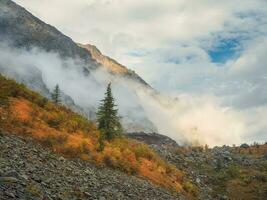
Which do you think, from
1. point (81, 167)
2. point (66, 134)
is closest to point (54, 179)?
point (81, 167)

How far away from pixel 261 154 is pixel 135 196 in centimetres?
4446

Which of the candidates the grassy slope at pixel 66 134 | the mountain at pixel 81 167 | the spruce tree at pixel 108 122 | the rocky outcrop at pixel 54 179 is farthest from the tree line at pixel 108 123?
the rocky outcrop at pixel 54 179

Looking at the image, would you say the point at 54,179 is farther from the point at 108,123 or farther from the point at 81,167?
the point at 108,123

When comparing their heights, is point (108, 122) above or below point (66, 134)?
above

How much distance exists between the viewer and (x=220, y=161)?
2657 inches

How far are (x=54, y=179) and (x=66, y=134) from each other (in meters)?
13.9

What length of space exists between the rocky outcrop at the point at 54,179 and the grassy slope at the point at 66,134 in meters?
2.18

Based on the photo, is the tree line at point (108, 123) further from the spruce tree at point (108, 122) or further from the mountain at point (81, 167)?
the mountain at point (81, 167)

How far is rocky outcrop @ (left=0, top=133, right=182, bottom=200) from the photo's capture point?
23312 mm

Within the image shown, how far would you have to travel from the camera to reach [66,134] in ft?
137

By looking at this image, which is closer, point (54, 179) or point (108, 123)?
point (54, 179)

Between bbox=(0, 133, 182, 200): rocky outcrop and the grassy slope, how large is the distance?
2178 millimetres

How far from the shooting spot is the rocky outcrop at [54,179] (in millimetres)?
23312

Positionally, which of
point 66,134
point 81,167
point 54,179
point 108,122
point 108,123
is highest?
point 108,122
